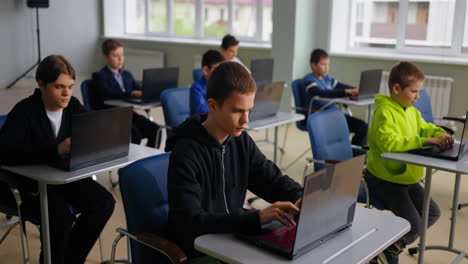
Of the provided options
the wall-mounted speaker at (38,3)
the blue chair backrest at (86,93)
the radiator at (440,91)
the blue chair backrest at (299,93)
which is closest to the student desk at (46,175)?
the blue chair backrest at (86,93)

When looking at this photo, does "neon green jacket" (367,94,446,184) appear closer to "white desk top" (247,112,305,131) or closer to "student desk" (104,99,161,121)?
"white desk top" (247,112,305,131)

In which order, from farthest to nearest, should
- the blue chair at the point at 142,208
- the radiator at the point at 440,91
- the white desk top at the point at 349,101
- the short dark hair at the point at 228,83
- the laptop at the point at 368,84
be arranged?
the radiator at the point at 440,91 < the laptop at the point at 368,84 < the white desk top at the point at 349,101 < the blue chair at the point at 142,208 < the short dark hair at the point at 228,83

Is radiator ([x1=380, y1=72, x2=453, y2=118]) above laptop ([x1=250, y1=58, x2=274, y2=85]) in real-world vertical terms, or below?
below

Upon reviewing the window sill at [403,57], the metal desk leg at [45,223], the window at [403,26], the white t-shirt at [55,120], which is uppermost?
the window at [403,26]

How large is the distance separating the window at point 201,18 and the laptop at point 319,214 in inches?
250

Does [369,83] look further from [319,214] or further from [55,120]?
[319,214]

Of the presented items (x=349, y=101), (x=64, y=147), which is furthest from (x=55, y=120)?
(x=349, y=101)

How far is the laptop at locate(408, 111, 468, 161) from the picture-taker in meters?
2.59

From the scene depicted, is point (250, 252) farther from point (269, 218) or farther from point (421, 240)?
point (421, 240)

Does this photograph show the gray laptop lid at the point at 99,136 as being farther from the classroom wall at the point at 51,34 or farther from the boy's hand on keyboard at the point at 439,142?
the classroom wall at the point at 51,34

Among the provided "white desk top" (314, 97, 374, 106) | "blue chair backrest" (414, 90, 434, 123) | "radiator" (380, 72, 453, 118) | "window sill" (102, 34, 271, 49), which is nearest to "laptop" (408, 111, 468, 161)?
"blue chair backrest" (414, 90, 434, 123)

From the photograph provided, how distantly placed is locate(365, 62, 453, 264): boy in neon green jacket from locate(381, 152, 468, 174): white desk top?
7 cm

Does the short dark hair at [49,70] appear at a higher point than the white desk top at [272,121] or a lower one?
higher

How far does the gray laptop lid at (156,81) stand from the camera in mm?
4164
